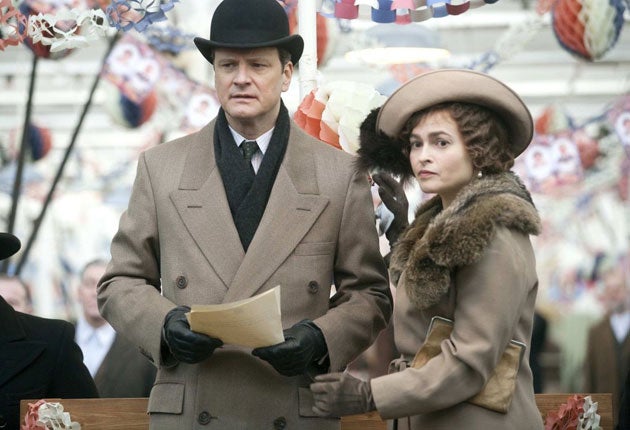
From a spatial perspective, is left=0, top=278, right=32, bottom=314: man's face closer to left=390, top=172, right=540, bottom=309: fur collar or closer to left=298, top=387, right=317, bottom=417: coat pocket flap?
left=298, top=387, right=317, bottom=417: coat pocket flap

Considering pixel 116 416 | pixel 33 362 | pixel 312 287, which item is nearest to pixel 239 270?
pixel 312 287

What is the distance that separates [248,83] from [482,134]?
61 cm

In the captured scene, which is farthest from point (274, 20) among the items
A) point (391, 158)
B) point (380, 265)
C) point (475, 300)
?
point (475, 300)

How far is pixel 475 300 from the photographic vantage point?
2643 mm

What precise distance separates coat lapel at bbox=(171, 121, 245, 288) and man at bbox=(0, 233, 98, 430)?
105cm

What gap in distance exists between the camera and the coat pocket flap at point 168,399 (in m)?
2.96

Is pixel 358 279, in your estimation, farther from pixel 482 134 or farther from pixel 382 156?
pixel 482 134

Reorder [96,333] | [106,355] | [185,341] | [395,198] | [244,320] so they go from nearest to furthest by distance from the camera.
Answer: [244,320] < [185,341] < [395,198] < [106,355] < [96,333]

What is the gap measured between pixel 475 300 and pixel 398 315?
264mm

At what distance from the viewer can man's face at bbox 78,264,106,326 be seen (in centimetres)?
608

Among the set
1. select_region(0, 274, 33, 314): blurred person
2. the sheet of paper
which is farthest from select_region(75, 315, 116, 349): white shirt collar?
the sheet of paper

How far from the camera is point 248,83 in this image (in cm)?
305

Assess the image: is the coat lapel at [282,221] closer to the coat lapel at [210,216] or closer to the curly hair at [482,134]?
the coat lapel at [210,216]

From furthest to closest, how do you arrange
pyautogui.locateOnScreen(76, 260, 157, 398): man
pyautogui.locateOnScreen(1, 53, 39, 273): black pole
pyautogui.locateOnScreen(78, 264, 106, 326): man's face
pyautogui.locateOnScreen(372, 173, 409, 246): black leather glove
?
pyautogui.locateOnScreen(1, 53, 39, 273): black pole < pyautogui.locateOnScreen(78, 264, 106, 326): man's face < pyautogui.locateOnScreen(76, 260, 157, 398): man < pyautogui.locateOnScreen(372, 173, 409, 246): black leather glove
